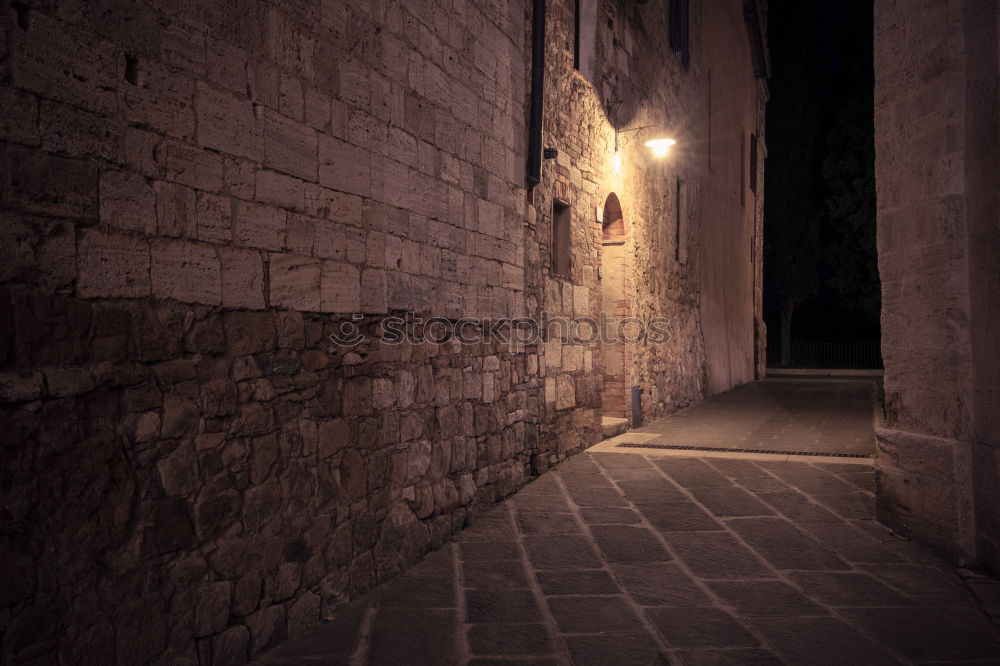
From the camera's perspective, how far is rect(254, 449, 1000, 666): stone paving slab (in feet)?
8.74

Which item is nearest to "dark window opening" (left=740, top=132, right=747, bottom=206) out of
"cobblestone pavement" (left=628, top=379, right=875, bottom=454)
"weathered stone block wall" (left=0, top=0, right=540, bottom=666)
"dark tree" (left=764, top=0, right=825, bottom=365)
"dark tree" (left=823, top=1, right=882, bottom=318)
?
"cobblestone pavement" (left=628, top=379, right=875, bottom=454)

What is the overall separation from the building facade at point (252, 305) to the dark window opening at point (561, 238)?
483mm

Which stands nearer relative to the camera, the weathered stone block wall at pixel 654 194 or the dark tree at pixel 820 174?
the weathered stone block wall at pixel 654 194

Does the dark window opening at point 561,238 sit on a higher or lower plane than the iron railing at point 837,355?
higher

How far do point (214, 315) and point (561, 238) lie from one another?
13.6 ft

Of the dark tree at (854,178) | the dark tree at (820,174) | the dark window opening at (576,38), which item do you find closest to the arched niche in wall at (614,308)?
the dark window opening at (576,38)

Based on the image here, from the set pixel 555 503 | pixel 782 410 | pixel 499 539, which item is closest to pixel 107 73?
pixel 499 539

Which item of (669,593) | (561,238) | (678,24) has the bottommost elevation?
(669,593)

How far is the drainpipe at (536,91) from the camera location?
17.6 ft

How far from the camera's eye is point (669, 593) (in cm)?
322

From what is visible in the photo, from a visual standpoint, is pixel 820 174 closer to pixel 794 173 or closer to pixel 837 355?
pixel 794 173

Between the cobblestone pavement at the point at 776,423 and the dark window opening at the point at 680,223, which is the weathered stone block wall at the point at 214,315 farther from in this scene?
the dark window opening at the point at 680,223

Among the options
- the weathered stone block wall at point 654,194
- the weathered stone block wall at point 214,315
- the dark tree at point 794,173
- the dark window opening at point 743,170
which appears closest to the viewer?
the weathered stone block wall at point 214,315

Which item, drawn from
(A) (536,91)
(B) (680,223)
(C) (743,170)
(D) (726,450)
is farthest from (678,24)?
(D) (726,450)
